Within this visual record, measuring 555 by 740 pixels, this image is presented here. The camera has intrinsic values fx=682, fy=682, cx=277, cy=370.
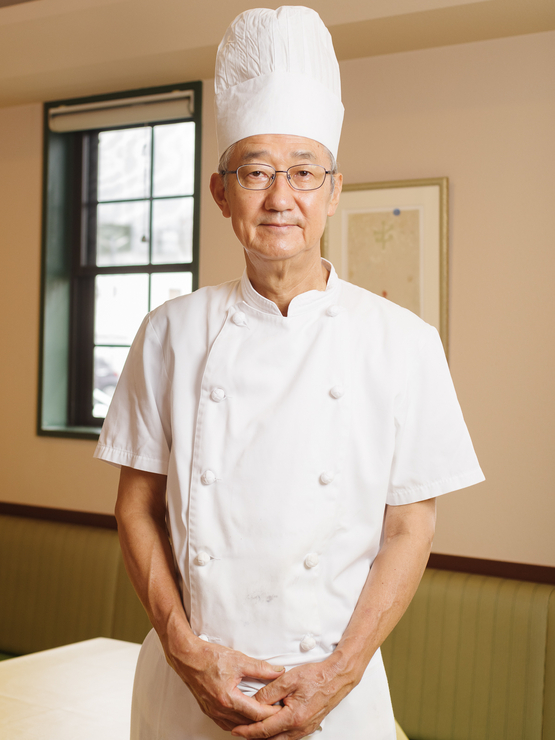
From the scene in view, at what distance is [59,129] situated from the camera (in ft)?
11.4

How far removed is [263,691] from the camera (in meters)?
0.92

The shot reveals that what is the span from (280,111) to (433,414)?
53 cm

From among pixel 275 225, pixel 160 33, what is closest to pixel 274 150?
pixel 275 225

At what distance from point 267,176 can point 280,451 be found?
41cm

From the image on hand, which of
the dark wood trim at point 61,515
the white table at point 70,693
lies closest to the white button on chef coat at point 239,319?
the white table at point 70,693

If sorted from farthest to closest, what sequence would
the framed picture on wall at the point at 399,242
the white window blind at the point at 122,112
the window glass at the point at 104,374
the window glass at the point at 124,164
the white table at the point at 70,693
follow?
the window glass at the point at 104,374
the window glass at the point at 124,164
the white window blind at the point at 122,112
the framed picture on wall at the point at 399,242
the white table at the point at 70,693

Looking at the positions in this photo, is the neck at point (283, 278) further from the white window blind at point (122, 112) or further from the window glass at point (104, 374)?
the window glass at point (104, 374)

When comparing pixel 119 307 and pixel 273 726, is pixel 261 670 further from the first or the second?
pixel 119 307

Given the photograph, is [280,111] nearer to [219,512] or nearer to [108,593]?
[219,512]

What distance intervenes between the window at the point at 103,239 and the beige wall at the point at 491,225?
105cm

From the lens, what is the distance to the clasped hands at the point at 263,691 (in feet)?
2.98

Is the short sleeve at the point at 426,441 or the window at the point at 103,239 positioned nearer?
the short sleeve at the point at 426,441

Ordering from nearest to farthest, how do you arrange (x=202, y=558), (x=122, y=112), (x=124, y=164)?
(x=202, y=558)
(x=122, y=112)
(x=124, y=164)

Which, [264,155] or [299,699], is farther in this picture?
[264,155]
